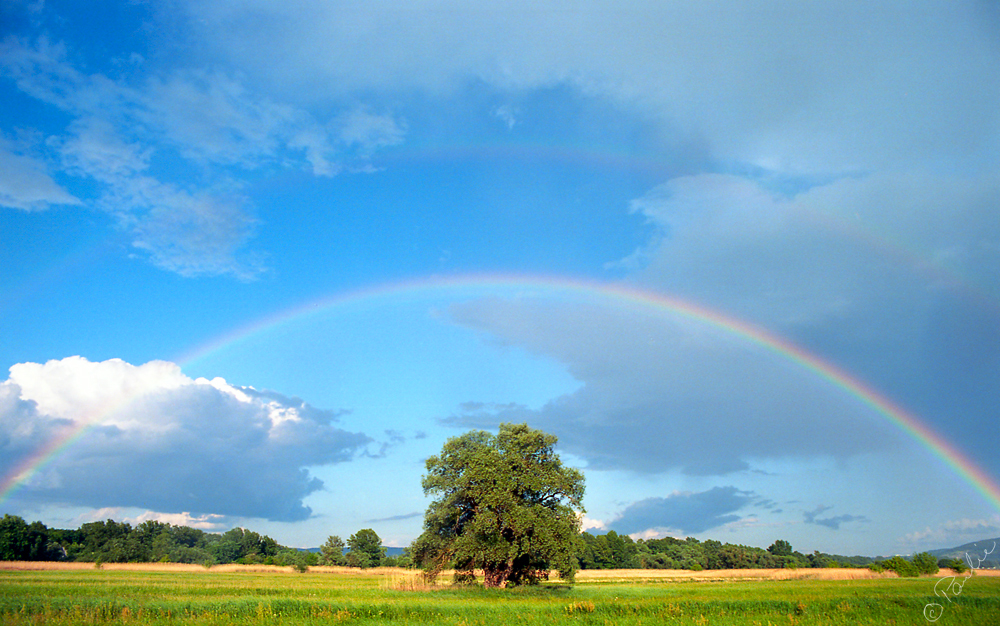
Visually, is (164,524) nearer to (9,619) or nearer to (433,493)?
(433,493)

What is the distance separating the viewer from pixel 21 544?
316ft

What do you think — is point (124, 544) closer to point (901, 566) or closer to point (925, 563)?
point (901, 566)

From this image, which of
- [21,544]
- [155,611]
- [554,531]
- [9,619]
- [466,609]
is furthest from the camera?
[21,544]

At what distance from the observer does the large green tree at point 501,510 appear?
145 ft

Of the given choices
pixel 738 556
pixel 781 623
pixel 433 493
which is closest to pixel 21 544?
pixel 433 493

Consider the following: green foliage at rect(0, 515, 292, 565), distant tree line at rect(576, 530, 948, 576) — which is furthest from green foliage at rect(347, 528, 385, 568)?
distant tree line at rect(576, 530, 948, 576)

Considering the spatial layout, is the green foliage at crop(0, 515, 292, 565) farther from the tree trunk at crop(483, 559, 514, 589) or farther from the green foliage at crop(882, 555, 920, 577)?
the green foliage at crop(882, 555, 920, 577)

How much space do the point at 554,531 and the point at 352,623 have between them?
22888 millimetres

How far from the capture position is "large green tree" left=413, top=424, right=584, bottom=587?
44156mm

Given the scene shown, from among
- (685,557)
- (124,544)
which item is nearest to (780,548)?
(685,557)

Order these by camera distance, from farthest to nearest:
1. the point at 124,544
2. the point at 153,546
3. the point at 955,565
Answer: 1. the point at 153,546
2. the point at 124,544
3. the point at 955,565

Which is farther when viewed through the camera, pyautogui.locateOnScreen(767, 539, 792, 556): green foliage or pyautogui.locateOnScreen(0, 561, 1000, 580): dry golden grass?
pyautogui.locateOnScreen(767, 539, 792, 556): green foliage

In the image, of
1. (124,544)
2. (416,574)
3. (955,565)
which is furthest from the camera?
(124,544)

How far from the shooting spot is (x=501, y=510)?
149 ft
